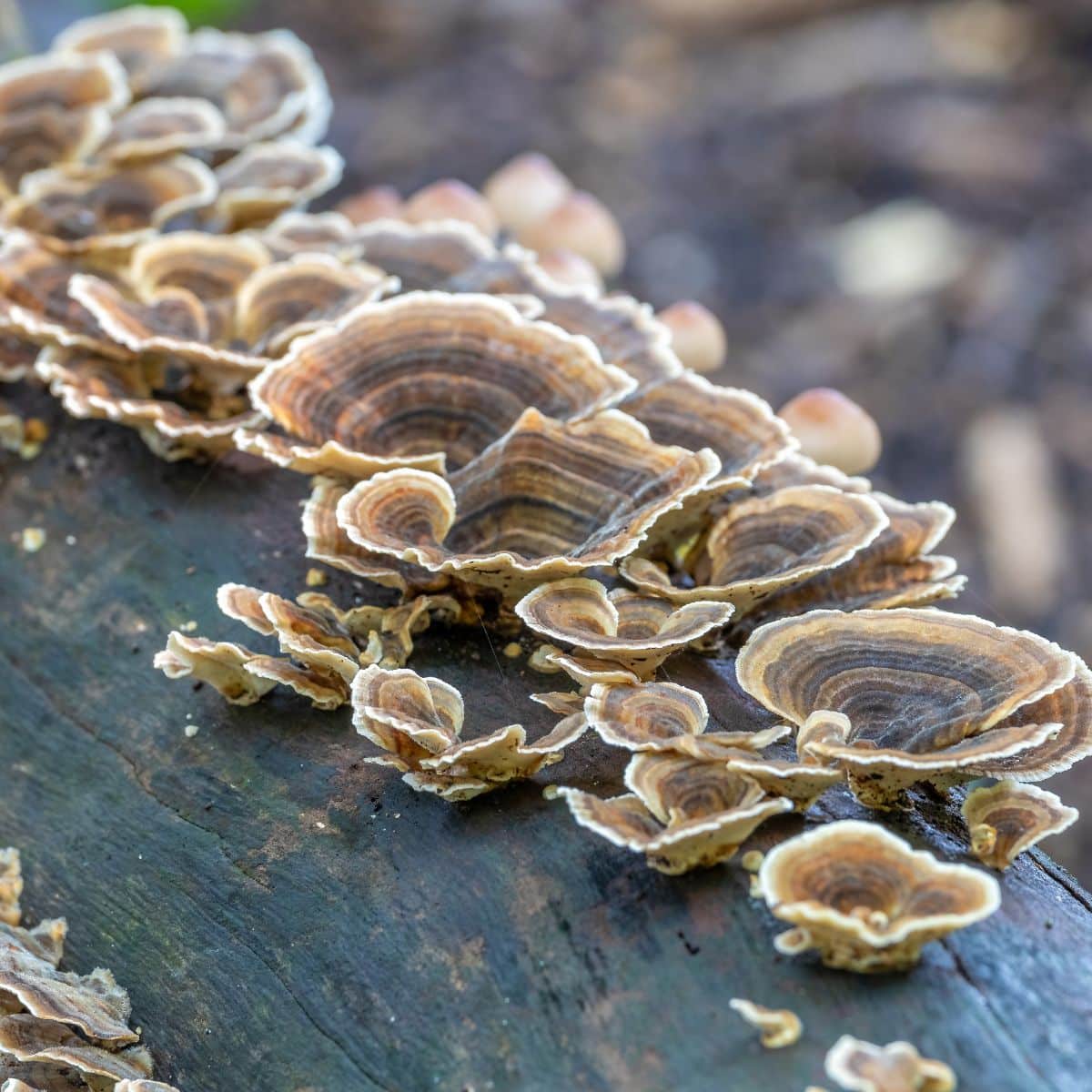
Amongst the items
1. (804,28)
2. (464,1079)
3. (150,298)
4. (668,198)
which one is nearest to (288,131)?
(150,298)

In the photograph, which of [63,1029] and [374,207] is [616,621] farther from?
[374,207]

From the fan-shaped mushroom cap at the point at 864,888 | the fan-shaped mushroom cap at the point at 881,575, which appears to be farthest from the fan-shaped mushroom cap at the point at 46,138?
the fan-shaped mushroom cap at the point at 864,888

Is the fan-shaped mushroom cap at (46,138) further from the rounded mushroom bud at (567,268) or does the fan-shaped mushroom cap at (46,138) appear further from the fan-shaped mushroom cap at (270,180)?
the rounded mushroom bud at (567,268)

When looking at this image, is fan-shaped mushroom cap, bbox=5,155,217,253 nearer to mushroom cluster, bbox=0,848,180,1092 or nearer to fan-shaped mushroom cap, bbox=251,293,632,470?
fan-shaped mushroom cap, bbox=251,293,632,470

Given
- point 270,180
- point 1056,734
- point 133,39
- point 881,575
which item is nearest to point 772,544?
point 881,575

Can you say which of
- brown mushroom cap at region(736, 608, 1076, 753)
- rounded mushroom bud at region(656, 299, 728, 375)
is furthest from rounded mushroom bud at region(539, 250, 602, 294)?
brown mushroom cap at region(736, 608, 1076, 753)

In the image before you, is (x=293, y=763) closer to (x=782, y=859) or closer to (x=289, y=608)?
(x=289, y=608)
